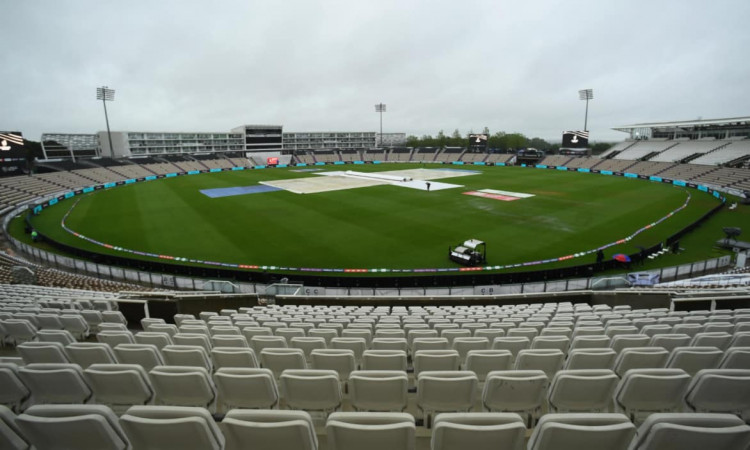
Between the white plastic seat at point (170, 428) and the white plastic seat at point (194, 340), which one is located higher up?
the white plastic seat at point (170, 428)

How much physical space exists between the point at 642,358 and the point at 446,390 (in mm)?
2792

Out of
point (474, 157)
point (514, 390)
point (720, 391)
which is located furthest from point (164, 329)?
point (474, 157)

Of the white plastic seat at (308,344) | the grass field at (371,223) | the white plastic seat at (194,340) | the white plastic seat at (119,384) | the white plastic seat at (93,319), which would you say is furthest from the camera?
the grass field at (371,223)

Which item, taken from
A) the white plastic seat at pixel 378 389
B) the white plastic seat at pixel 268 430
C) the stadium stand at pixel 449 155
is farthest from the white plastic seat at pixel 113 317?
the stadium stand at pixel 449 155

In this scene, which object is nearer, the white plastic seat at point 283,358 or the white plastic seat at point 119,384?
the white plastic seat at point 119,384

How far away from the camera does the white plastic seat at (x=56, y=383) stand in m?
4.03

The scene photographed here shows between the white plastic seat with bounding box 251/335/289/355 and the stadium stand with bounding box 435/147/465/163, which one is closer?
the white plastic seat with bounding box 251/335/289/355

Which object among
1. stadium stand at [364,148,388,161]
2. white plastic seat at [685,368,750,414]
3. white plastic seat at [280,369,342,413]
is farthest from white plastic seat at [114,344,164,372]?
stadium stand at [364,148,388,161]

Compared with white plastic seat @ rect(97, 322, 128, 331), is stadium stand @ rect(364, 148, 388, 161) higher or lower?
higher

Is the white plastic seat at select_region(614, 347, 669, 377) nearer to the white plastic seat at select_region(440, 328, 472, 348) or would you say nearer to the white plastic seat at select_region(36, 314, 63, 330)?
the white plastic seat at select_region(440, 328, 472, 348)

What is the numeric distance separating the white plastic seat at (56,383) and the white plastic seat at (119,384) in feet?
0.29

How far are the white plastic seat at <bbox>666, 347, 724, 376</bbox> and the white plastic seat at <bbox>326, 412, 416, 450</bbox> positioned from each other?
3.96 m

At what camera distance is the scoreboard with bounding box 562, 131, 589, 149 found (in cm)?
8950

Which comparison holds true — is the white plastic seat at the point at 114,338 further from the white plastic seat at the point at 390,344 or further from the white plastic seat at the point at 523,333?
the white plastic seat at the point at 523,333
